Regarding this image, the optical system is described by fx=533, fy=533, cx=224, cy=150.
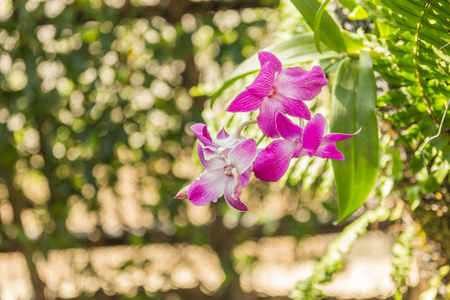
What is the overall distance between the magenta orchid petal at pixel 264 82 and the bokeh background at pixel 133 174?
1.15 metres

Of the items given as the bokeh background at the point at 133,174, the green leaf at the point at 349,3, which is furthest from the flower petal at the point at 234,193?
the bokeh background at the point at 133,174

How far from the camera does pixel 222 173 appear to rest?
0.36m

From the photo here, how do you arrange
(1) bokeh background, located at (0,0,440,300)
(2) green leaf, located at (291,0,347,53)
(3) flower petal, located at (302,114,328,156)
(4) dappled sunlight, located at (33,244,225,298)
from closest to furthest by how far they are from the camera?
(3) flower petal, located at (302,114,328,156) < (2) green leaf, located at (291,0,347,53) < (1) bokeh background, located at (0,0,440,300) < (4) dappled sunlight, located at (33,244,225,298)

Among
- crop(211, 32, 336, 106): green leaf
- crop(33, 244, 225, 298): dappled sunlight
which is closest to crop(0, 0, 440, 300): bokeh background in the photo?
crop(33, 244, 225, 298): dappled sunlight

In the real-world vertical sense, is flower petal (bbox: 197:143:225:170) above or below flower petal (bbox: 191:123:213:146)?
below

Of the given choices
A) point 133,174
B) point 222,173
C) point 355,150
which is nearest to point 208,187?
→ point 222,173

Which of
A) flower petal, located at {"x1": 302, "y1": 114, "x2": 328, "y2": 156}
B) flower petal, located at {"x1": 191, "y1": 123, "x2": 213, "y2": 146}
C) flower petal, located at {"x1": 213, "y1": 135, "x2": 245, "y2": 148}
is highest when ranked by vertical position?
flower petal, located at {"x1": 302, "y1": 114, "x2": 328, "y2": 156}

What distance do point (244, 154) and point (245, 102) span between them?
39 mm

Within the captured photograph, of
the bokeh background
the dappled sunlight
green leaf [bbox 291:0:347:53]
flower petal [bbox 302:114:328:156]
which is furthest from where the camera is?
the dappled sunlight

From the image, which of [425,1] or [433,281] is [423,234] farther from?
[425,1]

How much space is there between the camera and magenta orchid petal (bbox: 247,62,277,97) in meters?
0.36

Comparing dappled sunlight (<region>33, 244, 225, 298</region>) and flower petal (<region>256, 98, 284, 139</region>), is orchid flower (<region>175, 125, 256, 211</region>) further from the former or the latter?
dappled sunlight (<region>33, 244, 225, 298</region>)

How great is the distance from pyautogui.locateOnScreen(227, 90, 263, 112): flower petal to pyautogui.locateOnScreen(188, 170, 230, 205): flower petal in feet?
0.15

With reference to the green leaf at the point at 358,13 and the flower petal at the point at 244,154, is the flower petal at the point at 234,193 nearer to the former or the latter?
the flower petal at the point at 244,154
